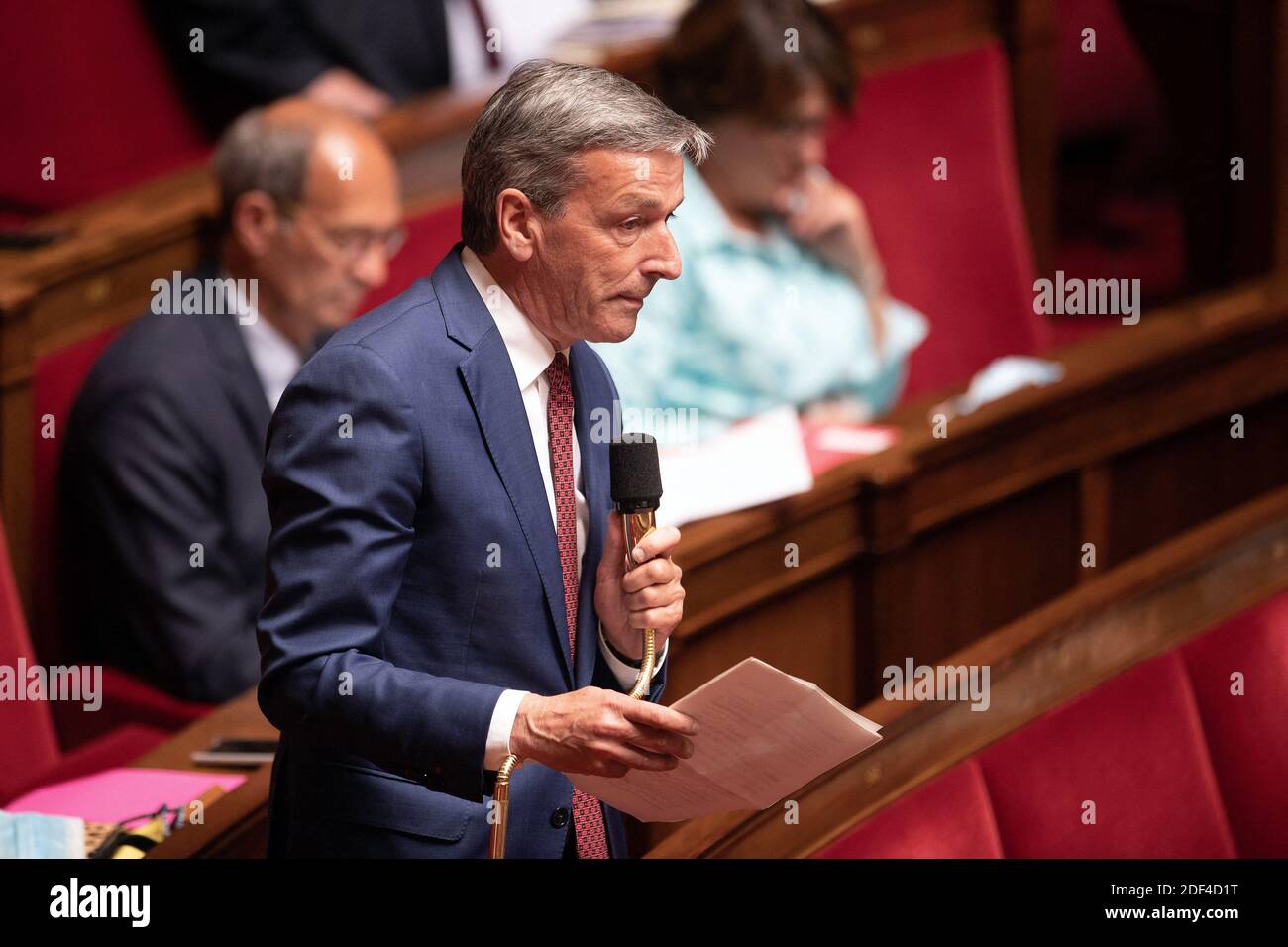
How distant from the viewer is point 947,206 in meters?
2.11

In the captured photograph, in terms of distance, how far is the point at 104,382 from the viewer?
145 centimetres

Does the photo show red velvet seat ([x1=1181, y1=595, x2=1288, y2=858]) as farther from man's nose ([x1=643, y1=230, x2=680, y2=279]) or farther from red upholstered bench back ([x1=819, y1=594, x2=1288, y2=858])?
man's nose ([x1=643, y1=230, x2=680, y2=279])

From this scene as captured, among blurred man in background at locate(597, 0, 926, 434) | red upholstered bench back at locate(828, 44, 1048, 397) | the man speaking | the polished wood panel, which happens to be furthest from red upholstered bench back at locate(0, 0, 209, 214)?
the man speaking

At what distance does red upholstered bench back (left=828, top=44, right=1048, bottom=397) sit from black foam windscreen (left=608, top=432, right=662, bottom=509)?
4.46ft

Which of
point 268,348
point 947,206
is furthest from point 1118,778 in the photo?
point 947,206

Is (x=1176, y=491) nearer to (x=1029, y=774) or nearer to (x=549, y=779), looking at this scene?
(x=1029, y=774)

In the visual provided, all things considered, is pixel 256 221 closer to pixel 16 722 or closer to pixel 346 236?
pixel 346 236

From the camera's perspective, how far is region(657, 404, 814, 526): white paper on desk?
1.25 m

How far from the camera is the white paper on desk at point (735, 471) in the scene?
125 cm

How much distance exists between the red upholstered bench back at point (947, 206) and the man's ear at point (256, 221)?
30.9 inches

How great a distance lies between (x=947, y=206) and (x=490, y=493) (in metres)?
1.48

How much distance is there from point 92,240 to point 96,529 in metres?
0.26

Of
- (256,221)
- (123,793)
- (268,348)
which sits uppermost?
(256,221)
